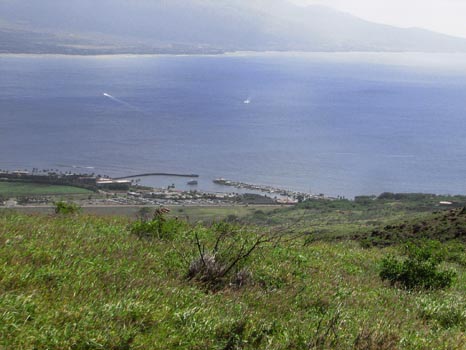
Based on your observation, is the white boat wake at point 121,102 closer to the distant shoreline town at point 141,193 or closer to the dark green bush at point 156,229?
the distant shoreline town at point 141,193

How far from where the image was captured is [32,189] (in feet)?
115

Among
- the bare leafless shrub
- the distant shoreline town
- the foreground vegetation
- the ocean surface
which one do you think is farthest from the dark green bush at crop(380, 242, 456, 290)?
the ocean surface

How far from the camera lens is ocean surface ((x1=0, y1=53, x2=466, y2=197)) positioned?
49.9m

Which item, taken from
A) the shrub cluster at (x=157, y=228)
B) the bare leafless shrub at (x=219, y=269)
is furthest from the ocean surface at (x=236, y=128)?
the bare leafless shrub at (x=219, y=269)

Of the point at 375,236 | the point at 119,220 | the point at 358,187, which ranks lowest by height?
the point at 358,187

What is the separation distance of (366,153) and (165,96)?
41345 mm

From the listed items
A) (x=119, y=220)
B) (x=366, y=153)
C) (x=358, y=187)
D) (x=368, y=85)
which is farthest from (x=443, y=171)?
(x=368, y=85)

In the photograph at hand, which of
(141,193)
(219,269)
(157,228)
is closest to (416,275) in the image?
(219,269)

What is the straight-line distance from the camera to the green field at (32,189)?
109ft

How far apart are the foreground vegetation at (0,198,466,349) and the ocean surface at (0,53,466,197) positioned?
36558mm

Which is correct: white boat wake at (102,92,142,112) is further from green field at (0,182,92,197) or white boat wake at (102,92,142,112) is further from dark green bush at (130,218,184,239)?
dark green bush at (130,218,184,239)

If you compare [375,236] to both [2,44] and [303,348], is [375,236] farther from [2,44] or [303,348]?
[2,44]

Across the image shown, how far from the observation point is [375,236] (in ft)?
46.9

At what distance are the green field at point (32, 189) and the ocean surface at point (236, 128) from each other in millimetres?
8542
